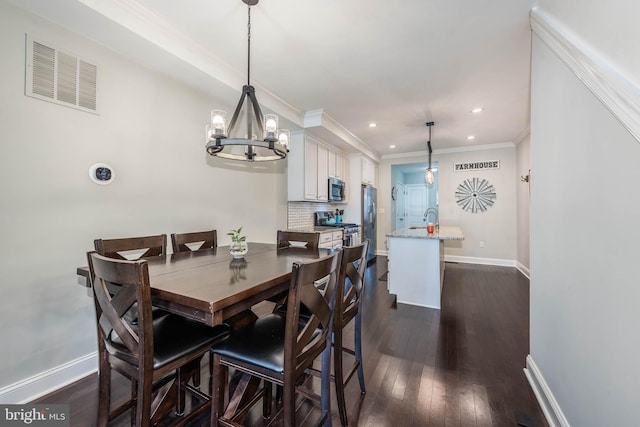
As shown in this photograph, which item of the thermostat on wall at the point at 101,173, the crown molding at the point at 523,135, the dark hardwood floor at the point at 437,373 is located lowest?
the dark hardwood floor at the point at 437,373

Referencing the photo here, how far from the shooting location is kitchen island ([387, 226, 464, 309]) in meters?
3.20

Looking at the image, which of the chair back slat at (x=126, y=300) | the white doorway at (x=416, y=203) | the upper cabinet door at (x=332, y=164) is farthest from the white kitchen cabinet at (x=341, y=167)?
the chair back slat at (x=126, y=300)

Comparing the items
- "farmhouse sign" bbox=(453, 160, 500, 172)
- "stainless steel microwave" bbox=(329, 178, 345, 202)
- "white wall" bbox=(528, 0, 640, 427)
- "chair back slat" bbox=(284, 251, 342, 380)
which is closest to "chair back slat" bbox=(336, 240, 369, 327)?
"chair back slat" bbox=(284, 251, 342, 380)

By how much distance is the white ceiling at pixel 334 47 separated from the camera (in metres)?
1.84

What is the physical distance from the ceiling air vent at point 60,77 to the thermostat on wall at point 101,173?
0.41 metres

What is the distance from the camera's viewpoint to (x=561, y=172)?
146 cm

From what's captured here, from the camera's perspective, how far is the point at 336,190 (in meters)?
5.08

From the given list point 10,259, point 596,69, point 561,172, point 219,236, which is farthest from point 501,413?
point 10,259

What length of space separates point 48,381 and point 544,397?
125 inches

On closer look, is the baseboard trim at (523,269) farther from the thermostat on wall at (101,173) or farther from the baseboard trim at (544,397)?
the thermostat on wall at (101,173)

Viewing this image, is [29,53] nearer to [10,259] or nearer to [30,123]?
[30,123]

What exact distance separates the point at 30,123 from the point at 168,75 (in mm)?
1147

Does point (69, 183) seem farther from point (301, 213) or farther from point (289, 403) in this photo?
point (301, 213)

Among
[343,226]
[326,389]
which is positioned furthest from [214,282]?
[343,226]
